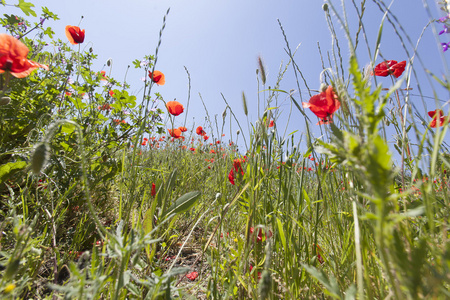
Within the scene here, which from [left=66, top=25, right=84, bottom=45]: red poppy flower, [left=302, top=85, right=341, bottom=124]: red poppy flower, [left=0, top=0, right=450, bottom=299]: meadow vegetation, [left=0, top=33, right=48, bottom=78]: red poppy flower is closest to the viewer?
[left=0, top=0, right=450, bottom=299]: meadow vegetation

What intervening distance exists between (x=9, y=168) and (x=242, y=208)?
118 centimetres

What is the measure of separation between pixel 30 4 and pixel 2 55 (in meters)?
0.75

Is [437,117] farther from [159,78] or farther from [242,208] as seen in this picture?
[159,78]

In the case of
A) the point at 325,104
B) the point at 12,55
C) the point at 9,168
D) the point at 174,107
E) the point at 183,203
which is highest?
the point at 174,107

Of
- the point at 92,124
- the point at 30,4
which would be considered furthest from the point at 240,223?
the point at 30,4

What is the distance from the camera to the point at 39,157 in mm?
590

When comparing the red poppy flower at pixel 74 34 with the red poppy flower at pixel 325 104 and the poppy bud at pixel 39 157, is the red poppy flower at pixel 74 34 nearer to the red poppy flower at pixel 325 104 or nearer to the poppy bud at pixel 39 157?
the poppy bud at pixel 39 157

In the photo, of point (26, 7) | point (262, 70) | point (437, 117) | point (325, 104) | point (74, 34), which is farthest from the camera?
point (74, 34)

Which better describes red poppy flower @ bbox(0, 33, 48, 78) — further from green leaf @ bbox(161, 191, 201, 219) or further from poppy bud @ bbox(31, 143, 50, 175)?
green leaf @ bbox(161, 191, 201, 219)

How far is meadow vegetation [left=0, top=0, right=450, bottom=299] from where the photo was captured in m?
0.38

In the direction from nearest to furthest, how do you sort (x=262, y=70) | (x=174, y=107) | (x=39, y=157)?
(x=39, y=157), (x=262, y=70), (x=174, y=107)

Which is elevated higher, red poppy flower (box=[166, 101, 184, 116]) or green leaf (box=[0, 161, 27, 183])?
red poppy flower (box=[166, 101, 184, 116])

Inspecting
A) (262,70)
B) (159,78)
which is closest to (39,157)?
(262,70)

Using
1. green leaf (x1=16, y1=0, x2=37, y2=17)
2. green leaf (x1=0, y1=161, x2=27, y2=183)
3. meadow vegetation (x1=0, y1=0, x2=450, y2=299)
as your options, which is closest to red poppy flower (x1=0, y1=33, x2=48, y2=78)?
meadow vegetation (x1=0, y1=0, x2=450, y2=299)
